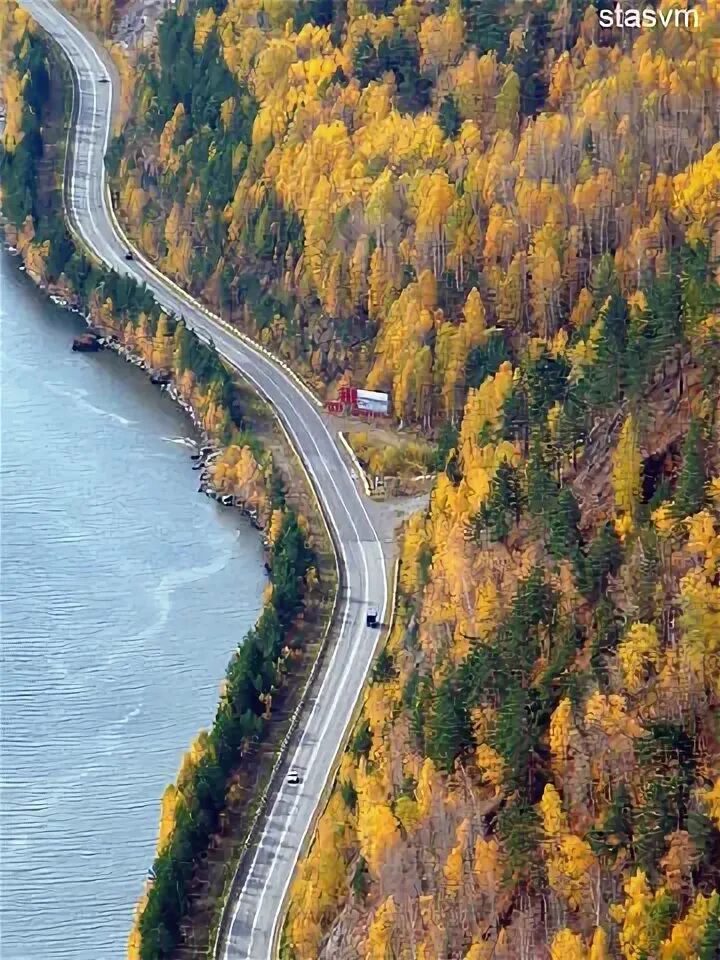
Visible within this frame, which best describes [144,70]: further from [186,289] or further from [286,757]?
[286,757]

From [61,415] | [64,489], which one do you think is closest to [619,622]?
[64,489]

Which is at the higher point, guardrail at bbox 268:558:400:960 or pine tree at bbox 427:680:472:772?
pine tree at bbox 427:680:472:772

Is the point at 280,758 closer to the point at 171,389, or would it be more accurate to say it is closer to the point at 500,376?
the point at 500,376

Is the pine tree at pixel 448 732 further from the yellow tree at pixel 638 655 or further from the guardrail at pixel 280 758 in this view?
the guardrail at pixel 280 758

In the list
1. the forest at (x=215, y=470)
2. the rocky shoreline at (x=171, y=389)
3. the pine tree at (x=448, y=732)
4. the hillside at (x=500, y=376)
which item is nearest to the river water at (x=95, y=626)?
the rocky shoreline at (x=171, y=389)

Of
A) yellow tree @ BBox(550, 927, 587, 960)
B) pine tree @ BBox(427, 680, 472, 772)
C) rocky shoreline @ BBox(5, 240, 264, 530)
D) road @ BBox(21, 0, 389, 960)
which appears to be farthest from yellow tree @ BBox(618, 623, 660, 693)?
rocky shoreline @ BBox(5, 240, 264, 530)

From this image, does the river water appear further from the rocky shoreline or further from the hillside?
the hillside
